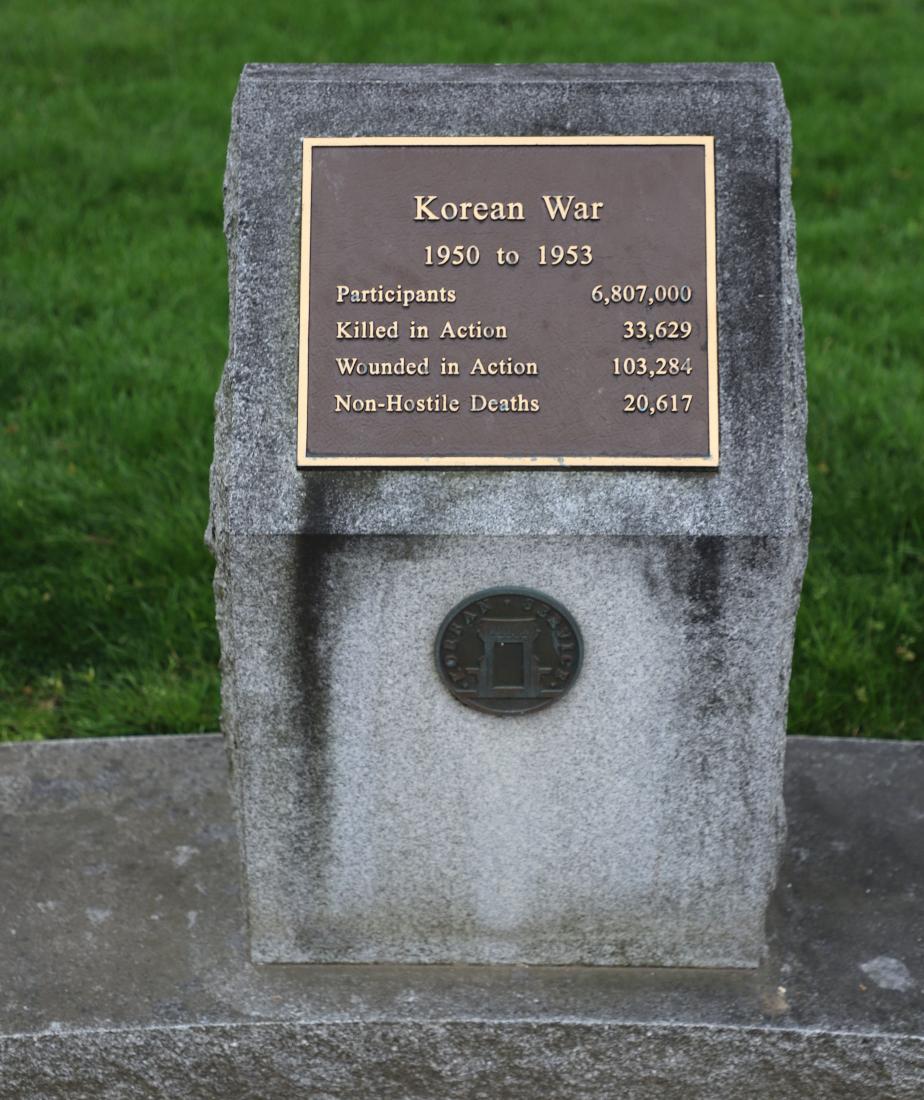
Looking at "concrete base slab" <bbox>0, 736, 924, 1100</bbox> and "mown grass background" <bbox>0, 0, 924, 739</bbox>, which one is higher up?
"mown grass background" <bbox>0, 0, 924, 739</bbox>

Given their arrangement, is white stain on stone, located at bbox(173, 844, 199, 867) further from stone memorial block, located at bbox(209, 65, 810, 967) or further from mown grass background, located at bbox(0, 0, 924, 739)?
mown grass background, located at bbox(0, 0, 924, 739)

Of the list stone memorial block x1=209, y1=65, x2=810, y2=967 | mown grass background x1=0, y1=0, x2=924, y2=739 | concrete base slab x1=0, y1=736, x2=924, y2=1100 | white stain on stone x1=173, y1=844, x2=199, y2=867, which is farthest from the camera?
mown grass background x1=0, y1=0, x2=924, y2=739

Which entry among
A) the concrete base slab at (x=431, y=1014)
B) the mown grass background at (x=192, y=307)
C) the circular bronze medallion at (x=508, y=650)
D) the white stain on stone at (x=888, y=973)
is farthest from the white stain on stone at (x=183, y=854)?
the white stain on stone at (x=888, y=973)

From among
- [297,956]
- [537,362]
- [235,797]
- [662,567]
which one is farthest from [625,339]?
[297,956]

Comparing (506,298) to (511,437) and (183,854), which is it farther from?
(183,854)

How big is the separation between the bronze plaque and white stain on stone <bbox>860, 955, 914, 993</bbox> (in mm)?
1180

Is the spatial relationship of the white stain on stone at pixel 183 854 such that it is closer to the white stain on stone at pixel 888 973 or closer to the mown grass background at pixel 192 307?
the mown grass background at pixel 192 307

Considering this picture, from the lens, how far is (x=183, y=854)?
3.50 metres

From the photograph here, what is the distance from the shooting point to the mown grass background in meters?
4.54

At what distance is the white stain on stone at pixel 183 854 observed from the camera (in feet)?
11.4

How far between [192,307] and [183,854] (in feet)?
9.70

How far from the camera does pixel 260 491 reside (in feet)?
9.21

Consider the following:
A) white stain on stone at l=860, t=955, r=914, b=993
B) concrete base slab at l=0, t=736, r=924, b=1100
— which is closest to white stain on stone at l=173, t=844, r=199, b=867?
concrete base slab at l=0, t=736, r=924, b=1100

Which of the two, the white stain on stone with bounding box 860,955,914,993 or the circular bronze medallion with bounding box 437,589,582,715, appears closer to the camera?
the circular bronze medallion with bounding box 437,589,582,715
